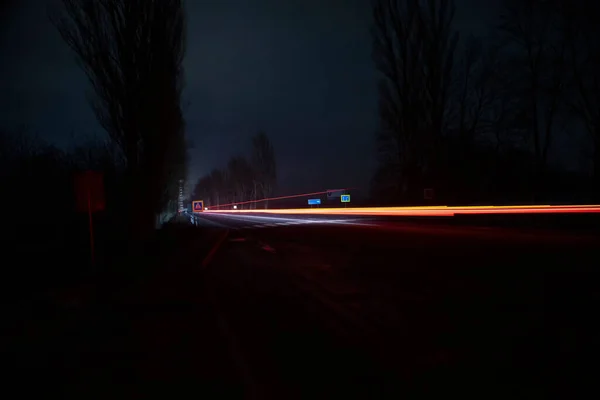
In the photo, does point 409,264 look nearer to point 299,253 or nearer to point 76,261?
point 299,253

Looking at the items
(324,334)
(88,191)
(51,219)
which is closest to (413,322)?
(324,334)

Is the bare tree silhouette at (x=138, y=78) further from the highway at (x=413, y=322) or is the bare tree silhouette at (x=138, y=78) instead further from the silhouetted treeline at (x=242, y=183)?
the silhouetted treeline at (x=242, y=183)

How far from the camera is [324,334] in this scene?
6676mm

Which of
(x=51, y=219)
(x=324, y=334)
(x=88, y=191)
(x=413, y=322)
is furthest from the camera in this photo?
(x=51, y=219)

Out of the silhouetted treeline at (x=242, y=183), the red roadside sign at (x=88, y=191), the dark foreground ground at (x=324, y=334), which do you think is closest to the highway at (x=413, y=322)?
the dark foreground ground at (x=324, y=334)

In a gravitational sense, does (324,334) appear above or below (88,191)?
below

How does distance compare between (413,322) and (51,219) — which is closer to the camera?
(413,322)

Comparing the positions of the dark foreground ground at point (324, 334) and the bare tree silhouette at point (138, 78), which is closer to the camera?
the dark foreground ground at point (324, 334)

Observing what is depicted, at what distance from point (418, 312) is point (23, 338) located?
19.9 feet

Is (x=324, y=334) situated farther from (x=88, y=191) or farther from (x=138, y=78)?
(x=138, y=78)

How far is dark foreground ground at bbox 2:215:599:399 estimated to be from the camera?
190 inches

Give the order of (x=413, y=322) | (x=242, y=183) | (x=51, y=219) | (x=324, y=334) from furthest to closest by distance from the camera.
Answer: (x=242, y=183), (x=51, y=219), (x=413, y=322), (x=324, y=334)

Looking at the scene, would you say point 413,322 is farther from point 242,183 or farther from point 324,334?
point 242,183

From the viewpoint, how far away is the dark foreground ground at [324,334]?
482 cm
